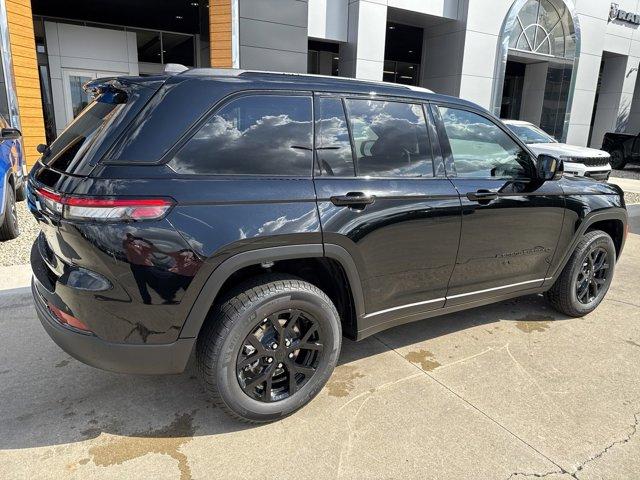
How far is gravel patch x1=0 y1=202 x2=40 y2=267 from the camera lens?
5250 mm

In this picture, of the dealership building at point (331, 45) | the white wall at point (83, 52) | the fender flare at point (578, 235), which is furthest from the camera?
the white wall at point (83, 52)

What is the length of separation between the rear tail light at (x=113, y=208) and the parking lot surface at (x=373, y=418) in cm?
121

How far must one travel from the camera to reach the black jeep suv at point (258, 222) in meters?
2.16

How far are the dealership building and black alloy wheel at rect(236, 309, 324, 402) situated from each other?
28.6ft

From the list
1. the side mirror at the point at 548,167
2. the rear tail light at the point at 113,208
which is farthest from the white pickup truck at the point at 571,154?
the rear tail light at the point at 113,208

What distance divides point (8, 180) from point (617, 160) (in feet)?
62.6

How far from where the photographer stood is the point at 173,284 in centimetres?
218

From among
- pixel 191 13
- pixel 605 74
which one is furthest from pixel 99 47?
pixel 605 74

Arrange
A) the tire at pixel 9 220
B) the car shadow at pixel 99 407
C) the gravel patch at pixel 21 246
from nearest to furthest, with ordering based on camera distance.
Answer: the car shadow at pixel 99 407 → the gravel patch at pixel 21 246 → the tire at pixel 9 220

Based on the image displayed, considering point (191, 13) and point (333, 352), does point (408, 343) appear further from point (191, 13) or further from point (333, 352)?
point (191, 13)

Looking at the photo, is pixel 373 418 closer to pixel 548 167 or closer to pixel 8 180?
pixel 548 167

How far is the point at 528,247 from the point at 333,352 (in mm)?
1818

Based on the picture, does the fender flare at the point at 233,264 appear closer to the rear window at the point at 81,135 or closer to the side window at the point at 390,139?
the side window at the point at 390,139

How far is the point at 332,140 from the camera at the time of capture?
268cm
